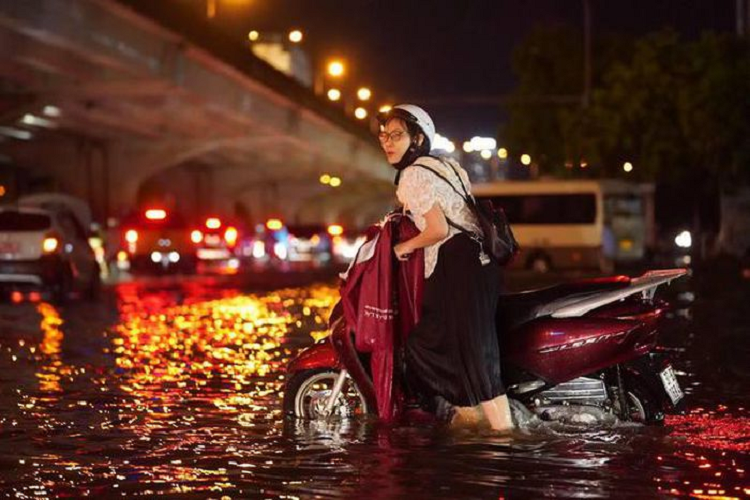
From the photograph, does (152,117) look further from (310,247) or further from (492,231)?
(492,231)

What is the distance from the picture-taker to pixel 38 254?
2658 centimetres

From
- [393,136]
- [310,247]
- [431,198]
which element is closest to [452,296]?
[431,198]

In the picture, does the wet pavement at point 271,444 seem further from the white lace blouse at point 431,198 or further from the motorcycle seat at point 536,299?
the white lace blouse at point 431,198

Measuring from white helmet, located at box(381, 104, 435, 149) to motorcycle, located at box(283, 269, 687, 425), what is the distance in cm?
104

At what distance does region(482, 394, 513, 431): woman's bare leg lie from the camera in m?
8.59

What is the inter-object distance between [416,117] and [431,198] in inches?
21.0

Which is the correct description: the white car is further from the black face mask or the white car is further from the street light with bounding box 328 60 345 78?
the street light with bounding box 328 60 345 78

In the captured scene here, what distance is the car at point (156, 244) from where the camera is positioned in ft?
140

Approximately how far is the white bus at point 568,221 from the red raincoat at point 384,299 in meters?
39.6

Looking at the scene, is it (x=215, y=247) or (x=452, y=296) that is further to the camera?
(x=215, y=247)

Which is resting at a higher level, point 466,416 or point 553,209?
point 553,209

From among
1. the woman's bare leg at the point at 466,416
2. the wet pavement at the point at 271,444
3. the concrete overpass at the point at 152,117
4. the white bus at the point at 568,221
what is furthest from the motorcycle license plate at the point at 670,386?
the white bus at the point at 568,221

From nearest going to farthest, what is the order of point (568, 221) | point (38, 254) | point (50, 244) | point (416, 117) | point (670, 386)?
point (416, 117), point (670, 386), point (38, 254), point (50, 244), point (568, 221)

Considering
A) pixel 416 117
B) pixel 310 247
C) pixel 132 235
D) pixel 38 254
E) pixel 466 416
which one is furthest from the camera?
pixel 310 247
